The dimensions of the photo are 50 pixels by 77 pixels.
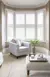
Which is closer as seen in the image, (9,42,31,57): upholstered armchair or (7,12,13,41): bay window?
(9,42,31,57): upholstered armchair

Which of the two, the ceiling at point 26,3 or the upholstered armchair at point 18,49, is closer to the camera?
the upholstered armchair at point 18,49

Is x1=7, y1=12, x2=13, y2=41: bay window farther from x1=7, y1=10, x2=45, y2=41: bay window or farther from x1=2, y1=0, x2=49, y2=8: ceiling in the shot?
x1=2, y1=0, x2=49, y2=8: ceiling

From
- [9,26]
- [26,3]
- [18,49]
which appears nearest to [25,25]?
[9,26]

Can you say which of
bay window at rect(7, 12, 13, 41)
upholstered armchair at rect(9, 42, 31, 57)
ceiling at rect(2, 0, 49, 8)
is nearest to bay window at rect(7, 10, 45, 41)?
bay window at rect(7, 12, 13, 41)

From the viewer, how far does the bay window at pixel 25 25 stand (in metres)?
6.00

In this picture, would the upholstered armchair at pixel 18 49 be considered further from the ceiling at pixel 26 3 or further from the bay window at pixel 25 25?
the ceiling at pixel 26 3

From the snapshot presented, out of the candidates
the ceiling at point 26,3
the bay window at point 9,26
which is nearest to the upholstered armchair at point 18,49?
the bay window at point 9,26

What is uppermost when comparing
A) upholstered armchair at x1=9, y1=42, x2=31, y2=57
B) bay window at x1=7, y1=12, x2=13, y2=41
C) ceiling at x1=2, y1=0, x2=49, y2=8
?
ceiling at x1=2, y1=0, x2=49, y2=8

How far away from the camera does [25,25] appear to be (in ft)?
20.1

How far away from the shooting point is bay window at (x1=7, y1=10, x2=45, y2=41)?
600cm

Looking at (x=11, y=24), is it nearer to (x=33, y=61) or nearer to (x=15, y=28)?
(x=15, y=28)

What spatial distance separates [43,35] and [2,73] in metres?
3.71

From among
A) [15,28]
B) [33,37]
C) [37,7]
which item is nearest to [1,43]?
[15,28]

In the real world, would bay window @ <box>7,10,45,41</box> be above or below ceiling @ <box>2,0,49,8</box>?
below
